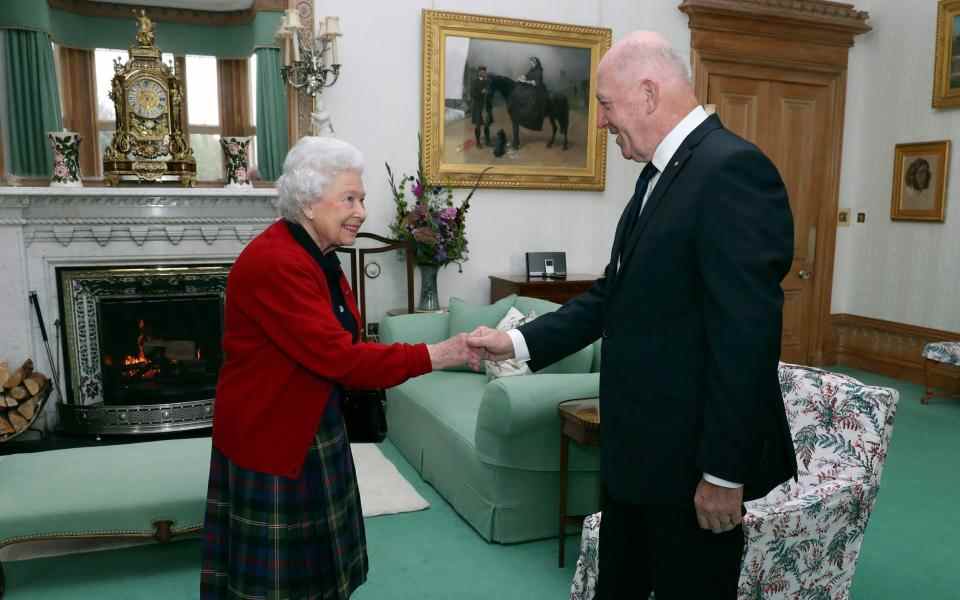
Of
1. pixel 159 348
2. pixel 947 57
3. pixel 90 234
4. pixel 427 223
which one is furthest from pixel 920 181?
pixel 90 234

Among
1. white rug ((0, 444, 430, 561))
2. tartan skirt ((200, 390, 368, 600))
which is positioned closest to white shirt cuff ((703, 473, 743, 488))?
tartan skirt ((200, 390, 368, 600))

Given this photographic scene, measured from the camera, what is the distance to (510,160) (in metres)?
5.64

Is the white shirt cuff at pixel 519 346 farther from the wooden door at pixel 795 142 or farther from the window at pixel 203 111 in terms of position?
the wooden door at pixel 795 142

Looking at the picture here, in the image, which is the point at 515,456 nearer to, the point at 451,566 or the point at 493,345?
the point at 451,566

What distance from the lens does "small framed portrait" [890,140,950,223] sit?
19.4 ft

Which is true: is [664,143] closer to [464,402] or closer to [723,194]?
[723,194]

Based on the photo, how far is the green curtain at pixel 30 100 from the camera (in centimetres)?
456

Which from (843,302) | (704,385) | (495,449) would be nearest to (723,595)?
(704,385)

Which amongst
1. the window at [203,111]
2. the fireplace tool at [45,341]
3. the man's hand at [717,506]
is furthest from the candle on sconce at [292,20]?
the man's hand at [717,506]

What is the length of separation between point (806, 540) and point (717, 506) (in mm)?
909

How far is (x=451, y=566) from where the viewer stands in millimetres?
2979

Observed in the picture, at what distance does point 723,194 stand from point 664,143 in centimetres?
25

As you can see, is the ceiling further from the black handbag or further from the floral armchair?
the floral armchair

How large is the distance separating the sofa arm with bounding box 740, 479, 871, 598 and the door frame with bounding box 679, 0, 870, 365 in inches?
175
